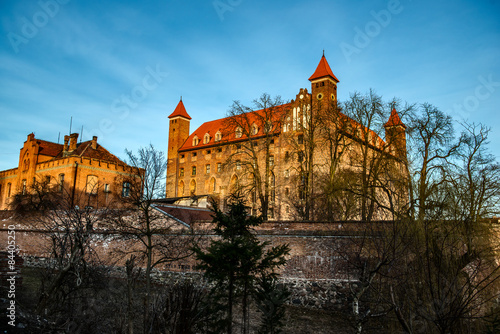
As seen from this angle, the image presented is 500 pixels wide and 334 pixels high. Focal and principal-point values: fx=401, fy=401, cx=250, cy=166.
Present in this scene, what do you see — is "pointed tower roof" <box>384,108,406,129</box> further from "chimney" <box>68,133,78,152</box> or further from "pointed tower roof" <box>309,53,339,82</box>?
"chimney" <box>68,133,78,152</box>

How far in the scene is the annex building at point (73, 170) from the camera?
34.6m

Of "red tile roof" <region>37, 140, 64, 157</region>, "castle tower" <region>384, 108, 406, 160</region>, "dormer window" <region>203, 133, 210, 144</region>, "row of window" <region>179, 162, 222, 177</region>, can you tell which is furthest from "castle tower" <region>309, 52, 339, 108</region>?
"red tile roof" <region>37, 140, 64, 157</region>

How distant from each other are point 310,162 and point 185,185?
934 inches

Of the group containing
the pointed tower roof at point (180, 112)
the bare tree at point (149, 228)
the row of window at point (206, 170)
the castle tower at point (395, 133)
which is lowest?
the bare tree at point (149, 228)

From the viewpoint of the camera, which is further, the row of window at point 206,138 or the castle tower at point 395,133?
the row of window at point 206,138

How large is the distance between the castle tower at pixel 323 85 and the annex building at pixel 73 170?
55.9 ft

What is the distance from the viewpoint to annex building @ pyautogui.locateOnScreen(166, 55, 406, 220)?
22000mm

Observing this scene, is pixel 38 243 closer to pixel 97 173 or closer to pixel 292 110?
pixel 97 173

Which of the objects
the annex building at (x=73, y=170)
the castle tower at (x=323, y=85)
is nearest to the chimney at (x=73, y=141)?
the annex building at (x=73, y=170)

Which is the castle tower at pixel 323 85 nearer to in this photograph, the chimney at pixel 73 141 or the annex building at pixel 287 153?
the annex building at pixel 287 153

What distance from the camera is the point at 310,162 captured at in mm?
25844

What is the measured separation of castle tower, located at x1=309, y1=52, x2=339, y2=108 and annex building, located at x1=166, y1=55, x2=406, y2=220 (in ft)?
0.28

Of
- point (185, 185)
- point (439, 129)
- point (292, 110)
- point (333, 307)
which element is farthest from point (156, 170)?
point (185, 185)

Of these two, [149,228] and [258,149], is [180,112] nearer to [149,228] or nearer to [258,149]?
[258,149]
